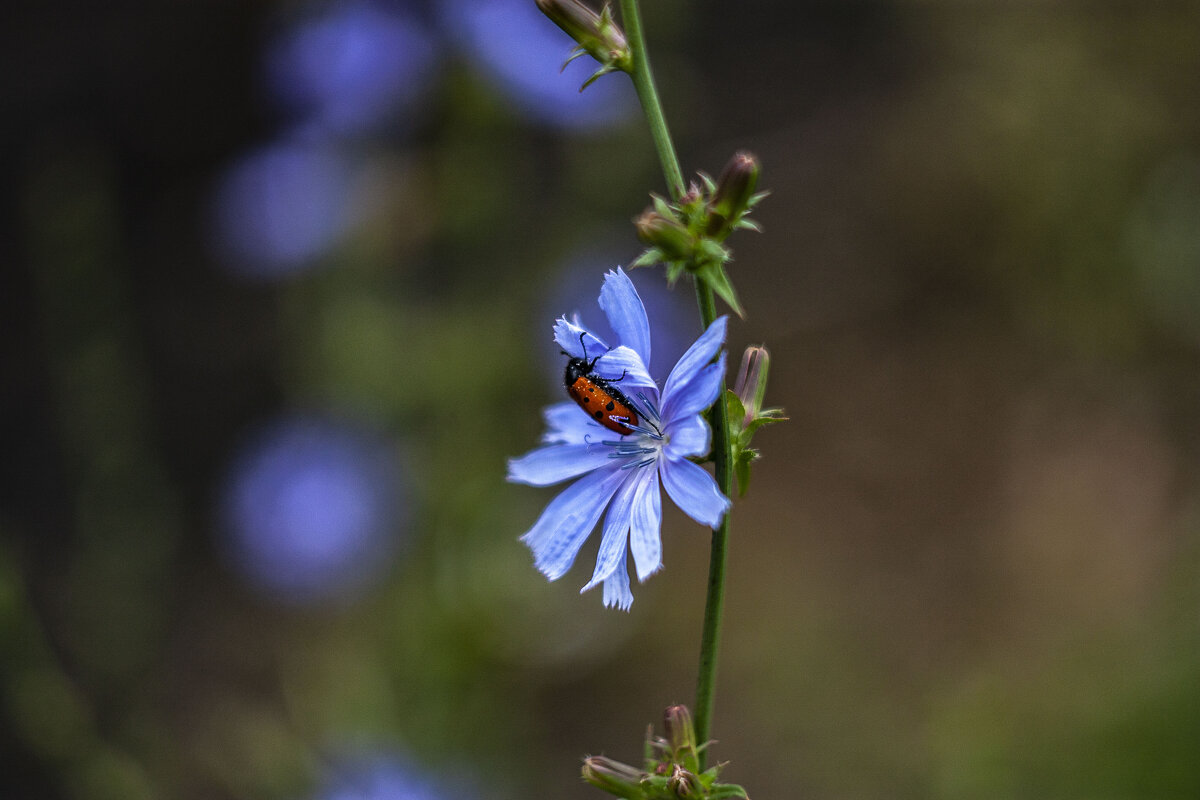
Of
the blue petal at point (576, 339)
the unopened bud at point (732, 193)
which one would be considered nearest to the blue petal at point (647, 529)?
the blue petal at point (576, 339)

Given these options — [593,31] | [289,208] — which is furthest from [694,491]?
[289,208]

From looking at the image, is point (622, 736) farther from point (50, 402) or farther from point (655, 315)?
point (50, 402)

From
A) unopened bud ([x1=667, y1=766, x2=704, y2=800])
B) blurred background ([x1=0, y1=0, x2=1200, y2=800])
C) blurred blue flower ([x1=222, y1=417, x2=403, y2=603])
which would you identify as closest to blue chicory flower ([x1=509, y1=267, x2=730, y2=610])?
unopened bud ([x1=667, y1=766, x2=704, y2=800])

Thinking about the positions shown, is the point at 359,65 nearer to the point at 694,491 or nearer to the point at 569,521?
the point at 569,521

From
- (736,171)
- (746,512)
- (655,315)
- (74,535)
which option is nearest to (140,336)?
(74,535)

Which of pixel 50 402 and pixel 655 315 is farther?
pixel 50 402

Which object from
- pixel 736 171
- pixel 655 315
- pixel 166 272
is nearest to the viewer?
pixel 736 171
